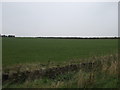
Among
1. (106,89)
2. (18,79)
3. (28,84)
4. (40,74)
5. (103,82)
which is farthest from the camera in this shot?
(40,74)

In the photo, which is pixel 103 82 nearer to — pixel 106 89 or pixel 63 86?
pixel 106 89

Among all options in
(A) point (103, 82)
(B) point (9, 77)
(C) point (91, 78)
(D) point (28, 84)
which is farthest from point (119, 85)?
(B) point (9, 77)

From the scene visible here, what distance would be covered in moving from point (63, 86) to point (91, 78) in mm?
1227

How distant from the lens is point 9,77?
31.8ft

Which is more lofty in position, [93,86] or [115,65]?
[115,65]

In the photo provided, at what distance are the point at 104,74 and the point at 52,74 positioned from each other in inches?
126

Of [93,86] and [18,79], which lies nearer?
[93,86]

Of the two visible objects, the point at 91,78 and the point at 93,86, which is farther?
the point at 91,78

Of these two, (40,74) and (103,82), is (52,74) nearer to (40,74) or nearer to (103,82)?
(40,74)

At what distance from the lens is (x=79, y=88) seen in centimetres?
649

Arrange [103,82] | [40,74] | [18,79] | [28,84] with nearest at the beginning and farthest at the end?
[103,82] → [28,84] → [18,79] → [40,74]

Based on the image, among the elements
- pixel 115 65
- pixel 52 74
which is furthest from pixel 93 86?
pixel 52 74

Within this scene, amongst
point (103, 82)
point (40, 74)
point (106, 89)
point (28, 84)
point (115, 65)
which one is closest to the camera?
point (106, 89)

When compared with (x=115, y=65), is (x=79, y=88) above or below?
below
